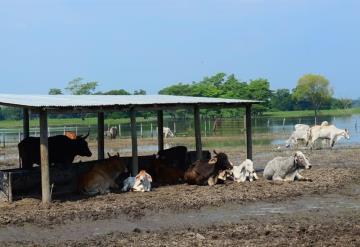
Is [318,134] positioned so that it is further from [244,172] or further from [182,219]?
[182,219]

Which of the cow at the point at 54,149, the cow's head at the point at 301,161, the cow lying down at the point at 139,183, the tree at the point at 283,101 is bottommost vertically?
the cow lying down at the point at 139,183

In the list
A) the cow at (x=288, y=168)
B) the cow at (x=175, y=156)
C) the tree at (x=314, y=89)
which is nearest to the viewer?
the cow at (x=288, y=168)

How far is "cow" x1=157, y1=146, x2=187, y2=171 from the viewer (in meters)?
17.3

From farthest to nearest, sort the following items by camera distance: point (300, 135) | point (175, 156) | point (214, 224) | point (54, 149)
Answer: point (300, 135) < point (175, 156) < point (54, 149) < point (214, 224)

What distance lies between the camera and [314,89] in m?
111

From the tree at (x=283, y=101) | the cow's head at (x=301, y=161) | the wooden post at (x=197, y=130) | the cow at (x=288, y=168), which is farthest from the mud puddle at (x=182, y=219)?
the tree at (x=283, y=101)

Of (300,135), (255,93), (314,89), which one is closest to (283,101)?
(314,89)

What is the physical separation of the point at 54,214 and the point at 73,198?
2.00 meters

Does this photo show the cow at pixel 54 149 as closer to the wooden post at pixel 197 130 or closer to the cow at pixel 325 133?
the wooden post at pixel 197 130

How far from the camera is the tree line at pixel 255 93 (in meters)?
80.1

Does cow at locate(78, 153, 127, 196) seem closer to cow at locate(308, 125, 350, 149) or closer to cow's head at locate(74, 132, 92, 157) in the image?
cow's head at locate(74, 132, 92, 157)

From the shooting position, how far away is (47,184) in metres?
13.0

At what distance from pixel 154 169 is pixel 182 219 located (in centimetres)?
531

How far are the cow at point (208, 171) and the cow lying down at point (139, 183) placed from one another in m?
1.44
